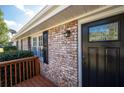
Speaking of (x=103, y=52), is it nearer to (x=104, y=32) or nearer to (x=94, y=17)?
(x=104, y=32)

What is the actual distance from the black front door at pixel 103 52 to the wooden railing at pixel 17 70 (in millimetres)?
2584

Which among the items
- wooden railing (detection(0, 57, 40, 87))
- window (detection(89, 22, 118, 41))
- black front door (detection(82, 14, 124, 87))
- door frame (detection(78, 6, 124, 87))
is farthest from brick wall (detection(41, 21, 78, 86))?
wooden railing (detection(0, 57, 40, 87))

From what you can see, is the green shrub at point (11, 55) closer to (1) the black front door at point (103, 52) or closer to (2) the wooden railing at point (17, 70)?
(2) the wooden railing at point (17, 70)

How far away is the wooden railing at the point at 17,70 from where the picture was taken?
4605 millimetres

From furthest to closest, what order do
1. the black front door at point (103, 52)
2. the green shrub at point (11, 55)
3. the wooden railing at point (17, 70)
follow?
the green shrub at point (11, 55) → the wooden railing at point (17, 70) → the black front door at point (103, 52)

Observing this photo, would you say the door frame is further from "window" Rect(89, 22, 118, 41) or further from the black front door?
"window" Rect(89, 22, 118, 41)

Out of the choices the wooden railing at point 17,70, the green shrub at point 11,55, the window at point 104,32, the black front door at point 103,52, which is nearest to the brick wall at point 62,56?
the black front door at point 103,52

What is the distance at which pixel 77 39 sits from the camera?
3.46m

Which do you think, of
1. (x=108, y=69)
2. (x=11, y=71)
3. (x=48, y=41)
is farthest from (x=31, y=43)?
(x=108, y=69)

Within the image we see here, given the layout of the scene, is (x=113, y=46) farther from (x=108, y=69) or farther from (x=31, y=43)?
(x=31, y=43)

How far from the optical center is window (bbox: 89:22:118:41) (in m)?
2.49

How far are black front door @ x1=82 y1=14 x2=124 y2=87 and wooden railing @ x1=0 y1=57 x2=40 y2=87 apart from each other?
8.48 feet

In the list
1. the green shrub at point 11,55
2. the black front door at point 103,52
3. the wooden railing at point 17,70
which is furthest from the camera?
the green shrub at point 11,55

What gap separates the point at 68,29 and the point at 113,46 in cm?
161
